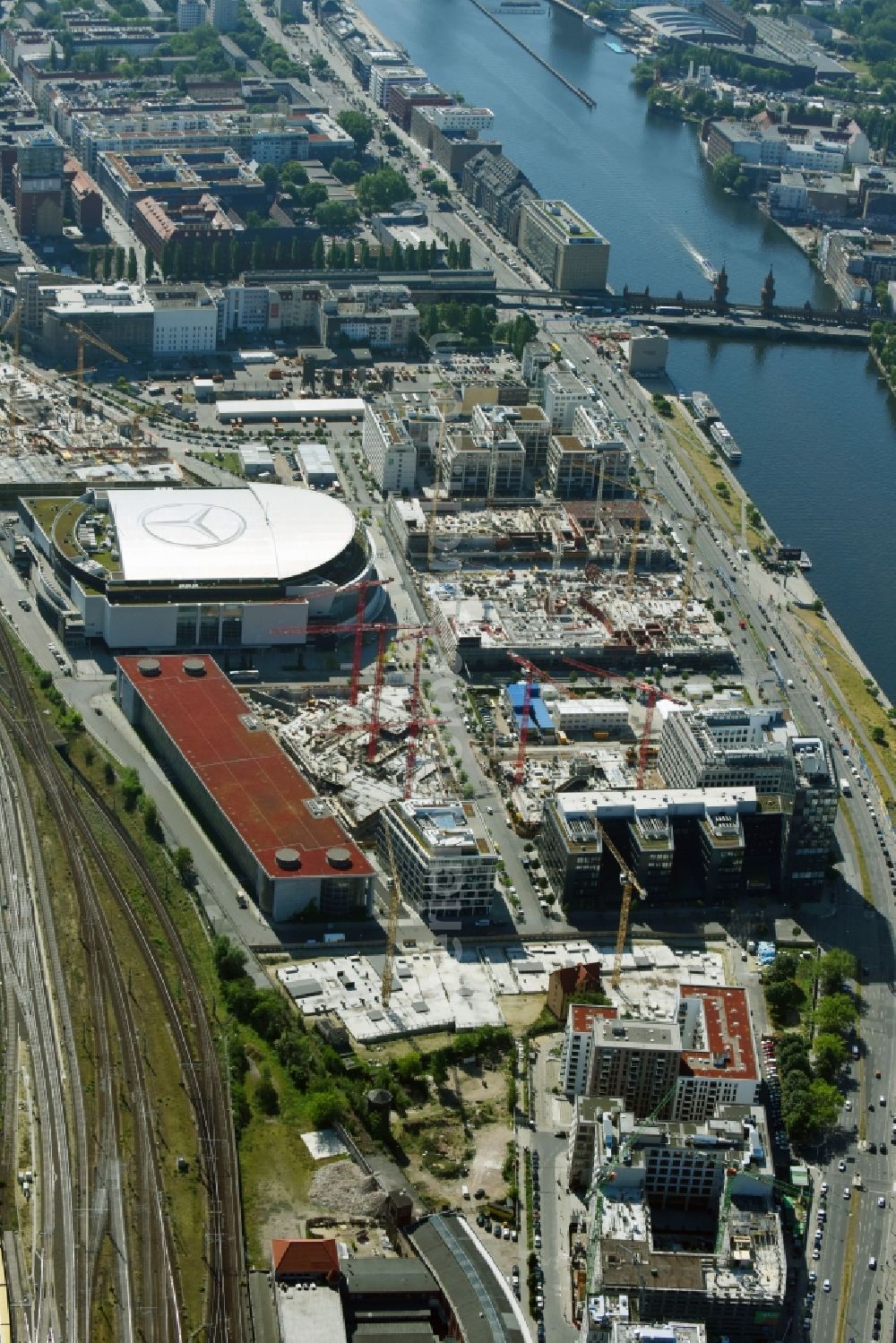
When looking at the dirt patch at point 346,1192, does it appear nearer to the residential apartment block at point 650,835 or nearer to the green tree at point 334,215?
the residential apartment block at point 650,835

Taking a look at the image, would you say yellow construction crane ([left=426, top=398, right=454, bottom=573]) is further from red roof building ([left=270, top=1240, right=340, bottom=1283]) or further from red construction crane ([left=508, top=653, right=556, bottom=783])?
red roof building ([left=270, top=1240, right=340, bottom=1283])

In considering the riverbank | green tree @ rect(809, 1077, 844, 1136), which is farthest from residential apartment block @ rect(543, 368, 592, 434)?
green tree @ rect(809, 1077, 844, 1136)

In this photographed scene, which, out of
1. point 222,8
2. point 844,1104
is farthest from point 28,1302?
point 222,8

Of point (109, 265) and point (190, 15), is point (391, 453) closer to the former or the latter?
point (109, 265)

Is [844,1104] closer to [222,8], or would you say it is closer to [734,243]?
[734,243]

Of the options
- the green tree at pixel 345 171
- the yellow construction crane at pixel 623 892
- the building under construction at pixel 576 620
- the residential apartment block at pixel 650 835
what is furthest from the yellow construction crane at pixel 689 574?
the green tree at pixel 345 171

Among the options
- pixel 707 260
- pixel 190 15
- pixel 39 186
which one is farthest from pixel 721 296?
pixel 190 15
